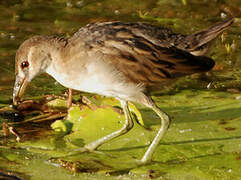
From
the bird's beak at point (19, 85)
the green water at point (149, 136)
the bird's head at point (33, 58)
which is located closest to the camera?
the green water at point (149, 136)

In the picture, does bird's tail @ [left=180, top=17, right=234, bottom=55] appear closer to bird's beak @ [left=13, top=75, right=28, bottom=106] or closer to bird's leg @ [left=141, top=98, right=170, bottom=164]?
bird's leg @ [left=141, top=98, right=170, bottom=164]

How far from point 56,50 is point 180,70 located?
1.21 metres

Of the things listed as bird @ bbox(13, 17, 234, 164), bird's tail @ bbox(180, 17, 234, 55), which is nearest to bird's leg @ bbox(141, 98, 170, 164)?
bird @ bbox(13, 17, 234, 164)

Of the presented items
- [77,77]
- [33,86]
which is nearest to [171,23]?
[33,86]

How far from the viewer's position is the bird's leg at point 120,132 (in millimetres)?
5496

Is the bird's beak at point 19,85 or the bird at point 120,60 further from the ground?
the bird at point 120,60

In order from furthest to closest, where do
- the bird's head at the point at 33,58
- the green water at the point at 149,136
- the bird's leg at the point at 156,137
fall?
the bird's head at the point at 33,58
the bird's leg at the point at 156,137
the green water at the point at 149,136

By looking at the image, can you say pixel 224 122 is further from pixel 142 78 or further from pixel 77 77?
pixel 77 77

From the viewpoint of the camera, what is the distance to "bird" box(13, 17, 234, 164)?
5113 mm

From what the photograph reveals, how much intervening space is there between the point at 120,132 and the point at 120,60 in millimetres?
909

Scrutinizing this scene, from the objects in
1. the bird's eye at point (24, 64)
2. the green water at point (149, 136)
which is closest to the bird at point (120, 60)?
the bird's eye at point (24, 64)

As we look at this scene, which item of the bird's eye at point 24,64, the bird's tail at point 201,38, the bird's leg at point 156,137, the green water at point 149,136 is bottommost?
the green water at point 149,136

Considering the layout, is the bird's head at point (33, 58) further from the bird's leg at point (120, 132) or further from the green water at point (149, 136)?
the bird's leg at point (120, 132)

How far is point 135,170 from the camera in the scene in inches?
200
